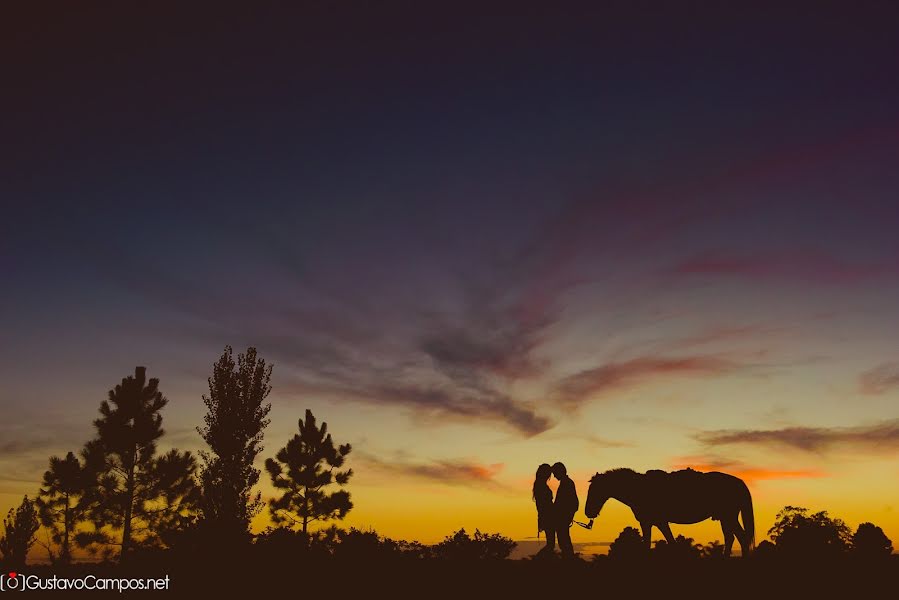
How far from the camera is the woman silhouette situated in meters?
17.3

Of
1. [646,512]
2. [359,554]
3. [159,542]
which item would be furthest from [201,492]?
[646,512]

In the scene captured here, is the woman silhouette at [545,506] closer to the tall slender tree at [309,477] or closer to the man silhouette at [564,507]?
the man silhouette at [564,507]

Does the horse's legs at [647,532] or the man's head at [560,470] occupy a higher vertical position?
the man's head at [560,470]

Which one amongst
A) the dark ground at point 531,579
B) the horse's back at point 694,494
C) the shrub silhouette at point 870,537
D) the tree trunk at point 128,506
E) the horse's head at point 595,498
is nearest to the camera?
the dark ground at point 531,579

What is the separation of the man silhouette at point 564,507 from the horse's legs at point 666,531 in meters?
2.66

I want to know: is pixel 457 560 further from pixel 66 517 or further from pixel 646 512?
pixel 66 517

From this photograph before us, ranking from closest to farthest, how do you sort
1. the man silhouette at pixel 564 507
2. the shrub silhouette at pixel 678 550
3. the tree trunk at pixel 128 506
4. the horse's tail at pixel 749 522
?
the shrub silhouette at pixel 678 550 < the man silhouette at pixel 564 507 < the horse's tail at pixel 749 522 < the tree trunk at pixel 128 506

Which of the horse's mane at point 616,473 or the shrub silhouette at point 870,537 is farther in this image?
the shrub silhouette at point 870,537

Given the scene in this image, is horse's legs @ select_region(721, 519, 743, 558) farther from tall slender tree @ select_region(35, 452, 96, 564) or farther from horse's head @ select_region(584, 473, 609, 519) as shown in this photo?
tall slender tree @ select_region(35, 452, 96, 564)

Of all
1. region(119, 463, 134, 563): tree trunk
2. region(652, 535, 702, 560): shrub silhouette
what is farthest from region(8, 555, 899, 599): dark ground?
region(119, 463, 134, 563): tree trunk

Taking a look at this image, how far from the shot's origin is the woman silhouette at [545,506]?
17.3 m

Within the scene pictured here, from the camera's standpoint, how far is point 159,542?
33.8 meters

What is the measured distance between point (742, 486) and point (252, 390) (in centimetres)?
3214

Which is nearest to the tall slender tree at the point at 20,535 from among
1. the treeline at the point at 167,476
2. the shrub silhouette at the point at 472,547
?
the treeline at the point at 167,476
